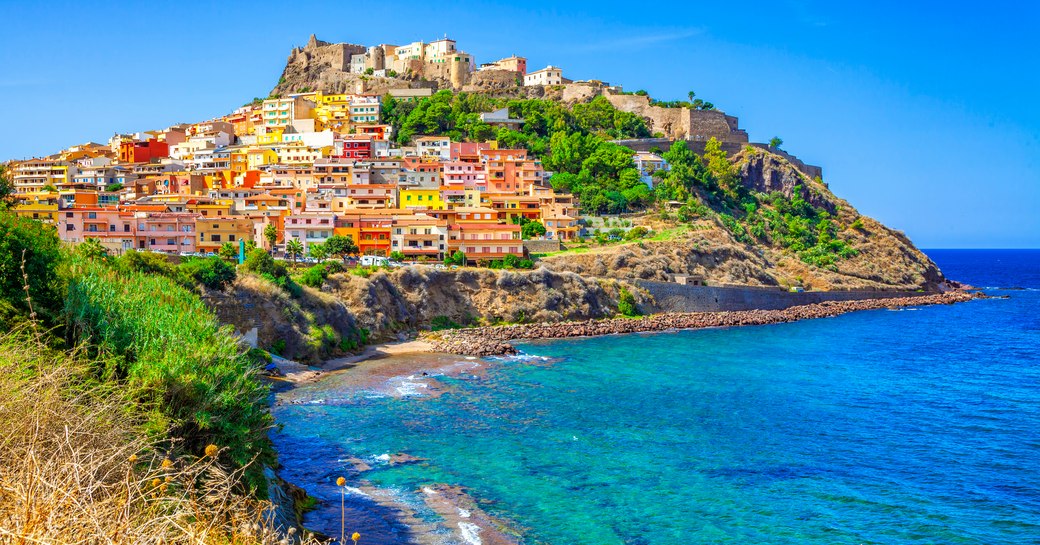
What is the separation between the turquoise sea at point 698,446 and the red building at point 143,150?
2299 inches

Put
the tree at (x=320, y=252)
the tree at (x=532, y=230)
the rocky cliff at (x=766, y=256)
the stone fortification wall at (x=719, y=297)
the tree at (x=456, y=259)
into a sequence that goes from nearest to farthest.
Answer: the tree at (x=320, y=252), the tree at (x=456, y=259), the stone fortification wall at (x=719, y=297), the rocky cliff at (x=766, y=256), the tree at (x=532, y=230)

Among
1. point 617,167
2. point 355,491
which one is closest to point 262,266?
point 355,491

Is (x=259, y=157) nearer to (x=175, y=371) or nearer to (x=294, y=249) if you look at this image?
(x=294, y=249)

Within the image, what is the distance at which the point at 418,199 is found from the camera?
62094 millimetres

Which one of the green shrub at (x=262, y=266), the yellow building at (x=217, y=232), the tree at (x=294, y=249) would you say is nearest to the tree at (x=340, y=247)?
the tree at (x=294, y=249)

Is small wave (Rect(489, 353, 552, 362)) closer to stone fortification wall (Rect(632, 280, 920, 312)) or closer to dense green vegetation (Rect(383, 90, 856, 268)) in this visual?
stone fortification wall (Rect(632, 280, 920, 312))

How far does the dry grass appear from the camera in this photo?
19.0 feet

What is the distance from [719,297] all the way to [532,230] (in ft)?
46.7

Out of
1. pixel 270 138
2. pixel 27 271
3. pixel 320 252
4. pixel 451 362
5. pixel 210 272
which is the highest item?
pixel 270 138

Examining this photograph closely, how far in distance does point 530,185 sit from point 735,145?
104ft

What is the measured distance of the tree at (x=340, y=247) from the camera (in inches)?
1961

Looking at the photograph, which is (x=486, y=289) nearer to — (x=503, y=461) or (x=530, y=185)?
(x=530, y=185)

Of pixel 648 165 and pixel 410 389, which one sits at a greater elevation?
pixel 648 165

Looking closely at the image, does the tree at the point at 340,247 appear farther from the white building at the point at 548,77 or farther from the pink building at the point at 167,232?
the white building at the point at 548,77
